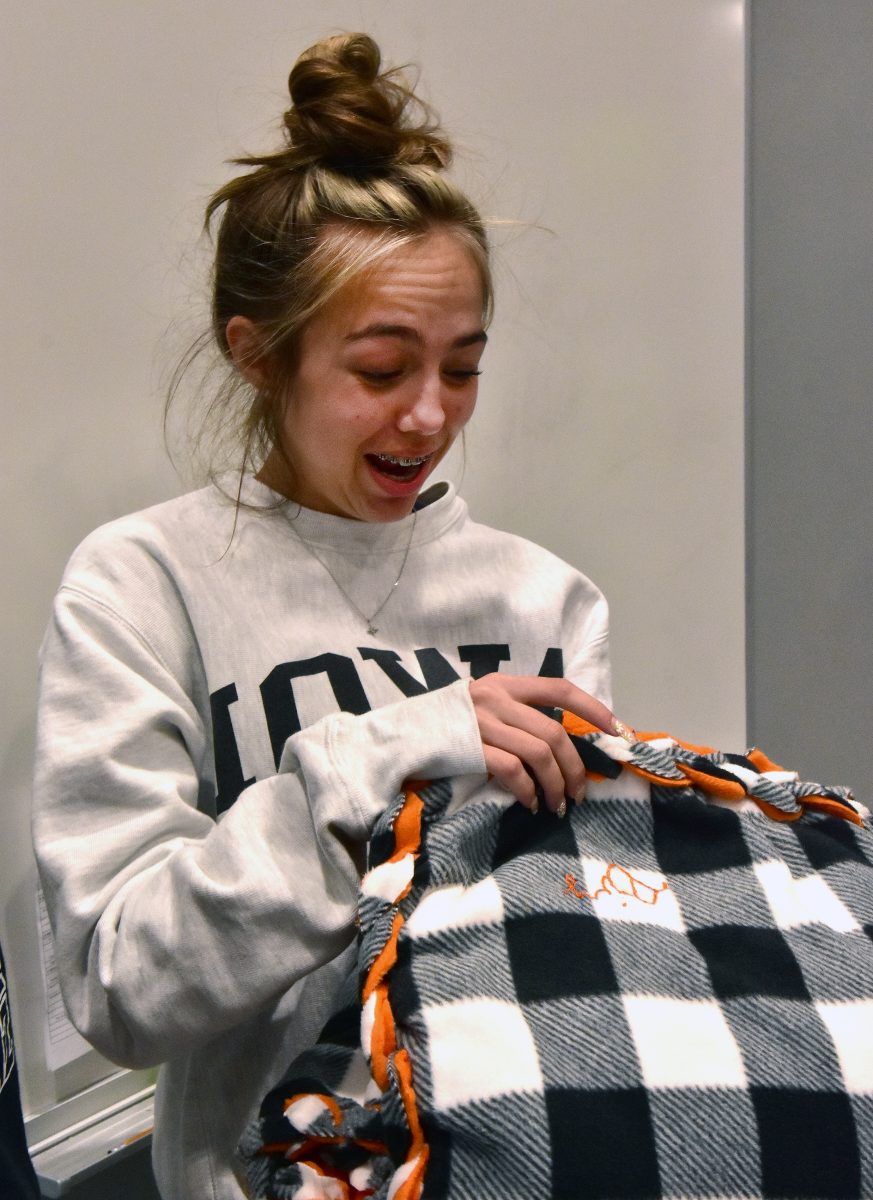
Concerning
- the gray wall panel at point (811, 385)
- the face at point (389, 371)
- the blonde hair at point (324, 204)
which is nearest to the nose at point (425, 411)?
the face at point (389, 371)

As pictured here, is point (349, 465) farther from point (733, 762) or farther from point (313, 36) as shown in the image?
point (313, 36)

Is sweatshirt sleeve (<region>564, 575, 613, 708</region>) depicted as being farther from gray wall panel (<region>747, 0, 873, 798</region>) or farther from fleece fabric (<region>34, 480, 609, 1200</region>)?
gray wall panel (<region>747, 0, 873, 798</region>)

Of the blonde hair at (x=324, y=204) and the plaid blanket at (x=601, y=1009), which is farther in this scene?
the blonde hair at (x=324, y=204)

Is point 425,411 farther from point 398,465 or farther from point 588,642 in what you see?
point 588,642

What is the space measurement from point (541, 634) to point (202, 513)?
34cm

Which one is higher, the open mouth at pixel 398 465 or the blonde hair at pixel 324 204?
the blonde hair at pixel 324 204

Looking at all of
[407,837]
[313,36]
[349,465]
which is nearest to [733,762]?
[407,837]

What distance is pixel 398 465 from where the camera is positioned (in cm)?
97

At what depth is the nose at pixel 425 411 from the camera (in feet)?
2.98

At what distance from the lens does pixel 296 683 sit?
90 centimetres

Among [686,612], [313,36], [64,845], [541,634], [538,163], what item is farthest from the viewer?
[686,612]

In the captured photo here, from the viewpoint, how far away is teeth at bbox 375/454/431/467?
947 millimetres

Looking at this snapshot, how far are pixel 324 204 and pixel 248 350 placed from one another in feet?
0.46

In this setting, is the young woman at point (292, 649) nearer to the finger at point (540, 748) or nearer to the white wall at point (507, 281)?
the finger at point (540, 748)
